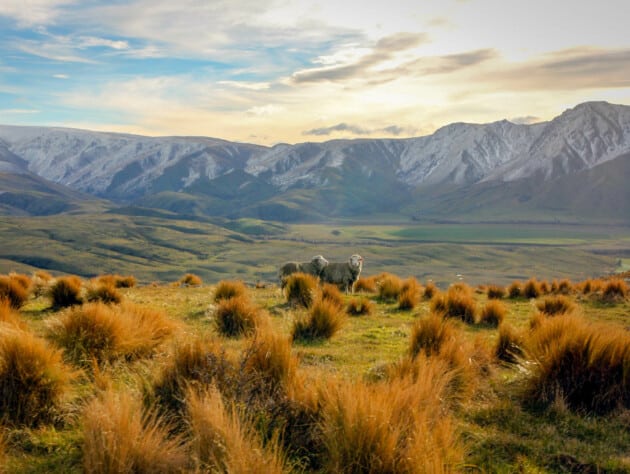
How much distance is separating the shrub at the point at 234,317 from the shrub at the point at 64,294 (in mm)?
5127

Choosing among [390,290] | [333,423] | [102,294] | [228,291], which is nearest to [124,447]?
[333,423]

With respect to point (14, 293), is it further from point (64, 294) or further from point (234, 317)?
point (234, 317)

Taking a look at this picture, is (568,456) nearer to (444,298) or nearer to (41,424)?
(41,424)

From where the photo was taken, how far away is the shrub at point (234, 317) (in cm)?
1048

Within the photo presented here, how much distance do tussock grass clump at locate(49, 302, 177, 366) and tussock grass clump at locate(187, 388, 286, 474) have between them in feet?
10.1

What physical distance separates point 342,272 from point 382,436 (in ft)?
49.6

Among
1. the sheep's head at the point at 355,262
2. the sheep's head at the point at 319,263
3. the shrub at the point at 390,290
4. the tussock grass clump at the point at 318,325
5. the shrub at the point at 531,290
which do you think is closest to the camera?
the tussock grass clump at the point at 318,325

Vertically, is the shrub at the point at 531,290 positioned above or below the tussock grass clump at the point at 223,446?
below

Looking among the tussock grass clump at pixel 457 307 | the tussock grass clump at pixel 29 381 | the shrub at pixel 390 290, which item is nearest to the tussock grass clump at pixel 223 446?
the tussock grass clump at pixel 29 381

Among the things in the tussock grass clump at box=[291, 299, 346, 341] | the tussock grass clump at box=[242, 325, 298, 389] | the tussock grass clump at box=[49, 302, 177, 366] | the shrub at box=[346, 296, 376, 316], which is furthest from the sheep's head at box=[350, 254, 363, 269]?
the tussock grass clump at box=[242, 325, 298, 389]

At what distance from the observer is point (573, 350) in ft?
21.7

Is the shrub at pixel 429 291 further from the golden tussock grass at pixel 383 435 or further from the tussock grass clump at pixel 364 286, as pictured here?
the golden tussock grass at pixel 383 435

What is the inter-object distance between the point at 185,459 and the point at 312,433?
121 cm

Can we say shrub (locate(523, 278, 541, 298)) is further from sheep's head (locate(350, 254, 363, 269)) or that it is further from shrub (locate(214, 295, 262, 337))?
shrub (locate(214, 295, 262, 337))
